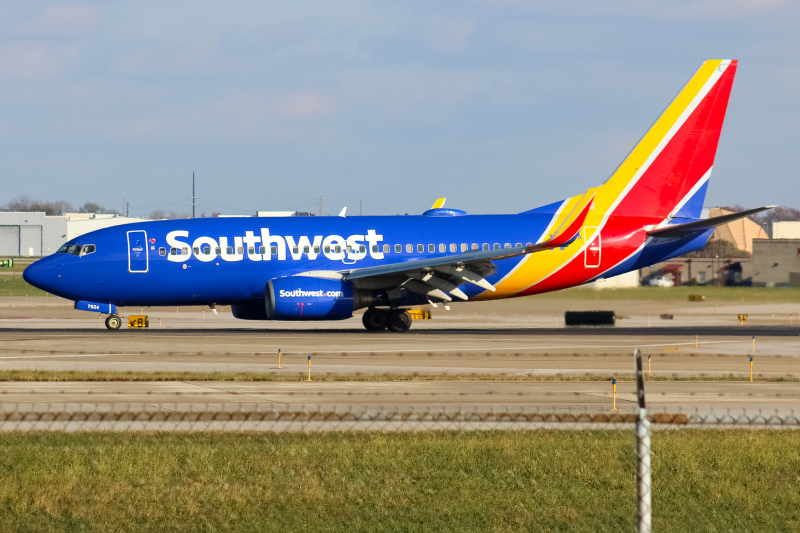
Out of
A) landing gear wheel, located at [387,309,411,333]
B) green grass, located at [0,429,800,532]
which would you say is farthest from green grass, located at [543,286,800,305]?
green grass, located at [0,429,800,532]

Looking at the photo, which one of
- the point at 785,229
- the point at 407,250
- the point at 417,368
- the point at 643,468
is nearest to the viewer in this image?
the point at 643,468

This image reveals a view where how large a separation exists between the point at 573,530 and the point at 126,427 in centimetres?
858

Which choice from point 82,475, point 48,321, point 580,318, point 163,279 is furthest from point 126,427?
point 48,321

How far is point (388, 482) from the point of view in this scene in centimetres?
1294

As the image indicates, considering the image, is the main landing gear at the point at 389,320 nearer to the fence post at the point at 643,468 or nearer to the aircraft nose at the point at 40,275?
the aircraft nose at the point at 40,275

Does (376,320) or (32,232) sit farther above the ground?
(32,232)

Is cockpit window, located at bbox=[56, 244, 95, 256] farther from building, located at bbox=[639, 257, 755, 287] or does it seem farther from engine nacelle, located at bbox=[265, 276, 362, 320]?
building, located at bbox=[639, 257, 755, 287]

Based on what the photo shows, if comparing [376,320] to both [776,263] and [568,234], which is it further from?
[776,263]

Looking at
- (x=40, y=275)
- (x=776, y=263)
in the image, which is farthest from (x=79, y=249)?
(x=776, y=263)

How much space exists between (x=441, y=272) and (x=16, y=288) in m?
54.1

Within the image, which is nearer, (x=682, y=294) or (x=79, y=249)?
(x=79, y=249)

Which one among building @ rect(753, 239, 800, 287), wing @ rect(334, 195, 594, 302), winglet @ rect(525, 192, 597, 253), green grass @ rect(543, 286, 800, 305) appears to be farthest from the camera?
building @ rect(753, 239, 800, 287)

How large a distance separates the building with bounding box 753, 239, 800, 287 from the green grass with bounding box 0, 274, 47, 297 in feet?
160

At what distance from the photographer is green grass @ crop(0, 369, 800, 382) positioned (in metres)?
24.4
